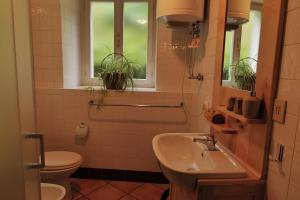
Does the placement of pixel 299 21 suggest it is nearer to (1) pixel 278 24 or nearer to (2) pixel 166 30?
(1) pixel 278 24

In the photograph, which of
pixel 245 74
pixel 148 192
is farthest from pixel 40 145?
pixel 148 192

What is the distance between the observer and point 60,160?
2041 millimetres

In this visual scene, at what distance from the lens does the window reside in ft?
3.64

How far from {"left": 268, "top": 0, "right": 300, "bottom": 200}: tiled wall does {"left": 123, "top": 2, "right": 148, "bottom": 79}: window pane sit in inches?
70.2

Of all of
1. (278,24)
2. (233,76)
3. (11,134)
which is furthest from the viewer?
(233,76)

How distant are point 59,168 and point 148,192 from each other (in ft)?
2.93

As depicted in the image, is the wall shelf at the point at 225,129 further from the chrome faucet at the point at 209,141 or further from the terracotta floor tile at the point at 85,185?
the terracotta floor tile at the point at 85,185

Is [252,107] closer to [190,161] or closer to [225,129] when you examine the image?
[225,129]

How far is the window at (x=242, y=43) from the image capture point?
1110 millimetres

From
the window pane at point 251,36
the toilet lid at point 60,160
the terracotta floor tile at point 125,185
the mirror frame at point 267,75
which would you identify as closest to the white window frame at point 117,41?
the toilet lid at point 60,160

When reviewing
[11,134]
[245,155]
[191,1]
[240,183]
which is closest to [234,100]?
[245,155]

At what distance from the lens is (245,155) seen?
1.19 metres

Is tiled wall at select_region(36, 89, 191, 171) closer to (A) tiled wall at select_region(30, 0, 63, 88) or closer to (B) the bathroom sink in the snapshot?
(A) tiled wall at select_region(30, 0, 63, 88)

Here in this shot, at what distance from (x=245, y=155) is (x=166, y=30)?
1.50m
